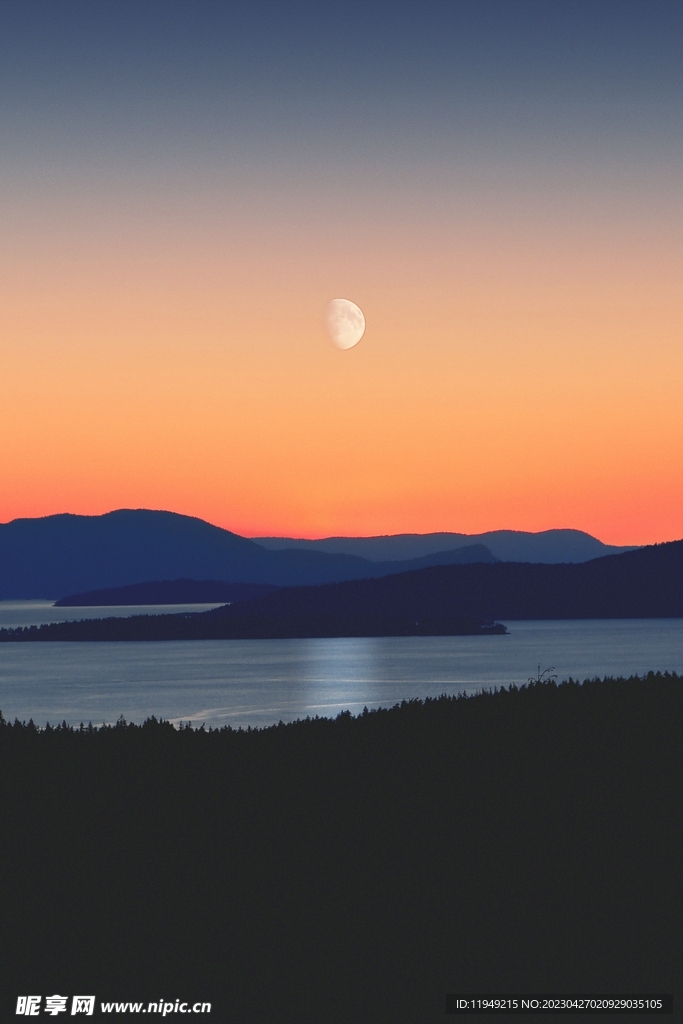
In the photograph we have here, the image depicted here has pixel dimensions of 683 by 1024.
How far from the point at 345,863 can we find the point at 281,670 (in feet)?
363

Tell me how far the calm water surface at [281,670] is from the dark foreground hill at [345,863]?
49.3 m

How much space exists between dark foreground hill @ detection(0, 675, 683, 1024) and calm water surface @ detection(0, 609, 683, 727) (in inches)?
1940

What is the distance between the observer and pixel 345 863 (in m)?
14.4

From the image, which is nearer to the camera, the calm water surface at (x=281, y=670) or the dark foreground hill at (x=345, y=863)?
the dark foreground hill at (x=345, y=863)

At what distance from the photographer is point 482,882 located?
45.3ft

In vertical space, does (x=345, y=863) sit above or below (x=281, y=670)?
above

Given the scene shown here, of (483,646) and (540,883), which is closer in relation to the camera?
(540,883)

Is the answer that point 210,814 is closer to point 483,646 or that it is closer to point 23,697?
point 23,697

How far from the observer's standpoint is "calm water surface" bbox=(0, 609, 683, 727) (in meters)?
80.7

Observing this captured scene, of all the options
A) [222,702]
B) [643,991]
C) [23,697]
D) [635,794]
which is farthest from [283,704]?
[643,991]

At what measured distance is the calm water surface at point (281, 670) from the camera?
80.7m

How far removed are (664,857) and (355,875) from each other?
4023 millimetres

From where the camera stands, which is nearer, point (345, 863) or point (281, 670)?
point (345, 863)

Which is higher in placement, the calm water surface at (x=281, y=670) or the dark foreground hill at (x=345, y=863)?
the dark foreground hill at (x=345, y=863)
